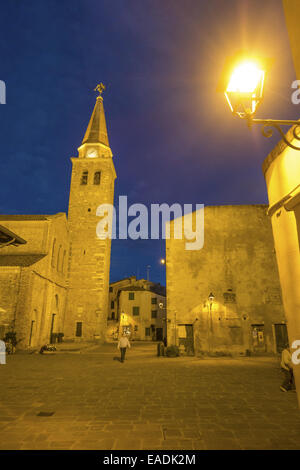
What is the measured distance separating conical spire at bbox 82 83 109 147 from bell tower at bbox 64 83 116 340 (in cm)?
37

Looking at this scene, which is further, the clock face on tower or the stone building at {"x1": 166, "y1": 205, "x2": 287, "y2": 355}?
the clock face on tower

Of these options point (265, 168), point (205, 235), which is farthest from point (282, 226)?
point (205, 235)

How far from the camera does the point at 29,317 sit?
20.4m

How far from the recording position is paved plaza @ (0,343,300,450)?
4.04 meters

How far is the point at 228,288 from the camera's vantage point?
57.8 ft

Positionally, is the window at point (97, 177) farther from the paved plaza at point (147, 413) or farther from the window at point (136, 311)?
the paved plaza at point (147, 413)

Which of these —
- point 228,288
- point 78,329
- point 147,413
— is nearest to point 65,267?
point 78,329

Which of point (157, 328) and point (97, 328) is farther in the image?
point (157, 328)

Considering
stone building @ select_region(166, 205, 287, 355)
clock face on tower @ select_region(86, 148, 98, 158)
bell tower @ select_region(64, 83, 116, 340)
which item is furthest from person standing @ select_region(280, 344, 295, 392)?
clock face on tower @ select_region(86, 148, 98, 158)

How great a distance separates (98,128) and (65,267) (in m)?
19.4

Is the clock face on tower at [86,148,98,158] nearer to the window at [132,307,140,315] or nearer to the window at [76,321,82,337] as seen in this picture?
the window at [76,321,82,337]

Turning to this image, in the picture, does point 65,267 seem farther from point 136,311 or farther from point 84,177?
point 136,311

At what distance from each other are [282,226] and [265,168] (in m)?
1.47
